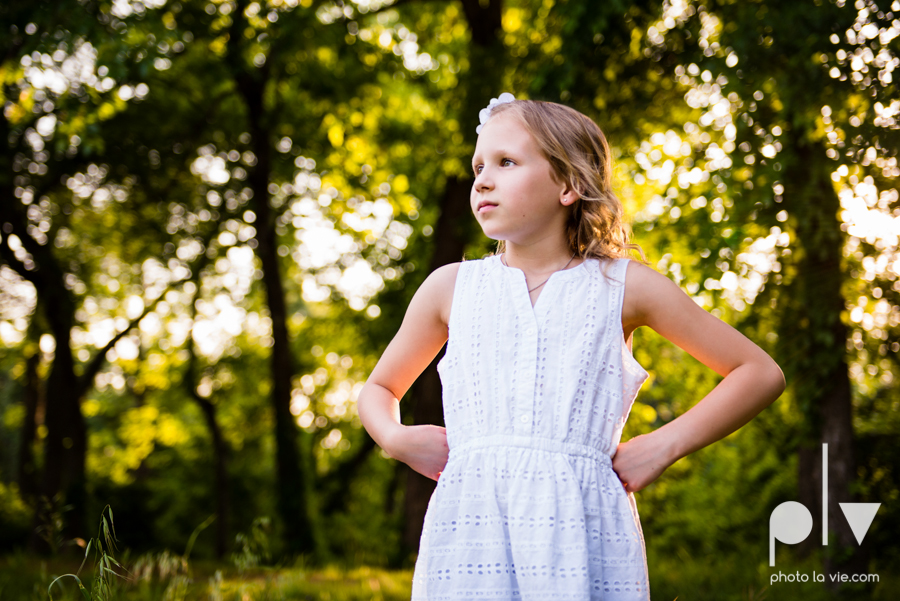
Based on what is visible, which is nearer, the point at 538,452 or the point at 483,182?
the point at 538,452

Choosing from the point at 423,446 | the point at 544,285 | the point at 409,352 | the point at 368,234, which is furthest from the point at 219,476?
the point at 544,285

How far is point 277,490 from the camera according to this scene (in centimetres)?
1047

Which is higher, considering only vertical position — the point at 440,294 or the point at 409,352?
the point at 440,294

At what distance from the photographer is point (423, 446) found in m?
1.58

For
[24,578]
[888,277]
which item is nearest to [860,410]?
[888,277]

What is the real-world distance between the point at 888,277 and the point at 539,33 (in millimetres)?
4348

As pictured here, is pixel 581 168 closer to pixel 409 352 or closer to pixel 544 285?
pixel 544 285

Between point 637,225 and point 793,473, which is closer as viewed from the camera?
point 637,225

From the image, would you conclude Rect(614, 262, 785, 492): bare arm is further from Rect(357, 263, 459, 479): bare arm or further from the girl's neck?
Rect(357, 263, 459, 479): bare arm

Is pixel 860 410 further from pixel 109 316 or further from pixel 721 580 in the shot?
pixel 109 316

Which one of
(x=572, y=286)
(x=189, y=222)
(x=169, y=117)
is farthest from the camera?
(x=189, y=222)

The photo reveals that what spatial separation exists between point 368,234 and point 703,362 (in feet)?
36.1

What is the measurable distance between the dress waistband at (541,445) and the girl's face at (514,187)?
17.5 inches

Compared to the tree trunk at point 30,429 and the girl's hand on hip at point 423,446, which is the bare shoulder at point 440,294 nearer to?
the girl's hand on hip at point 423,446
